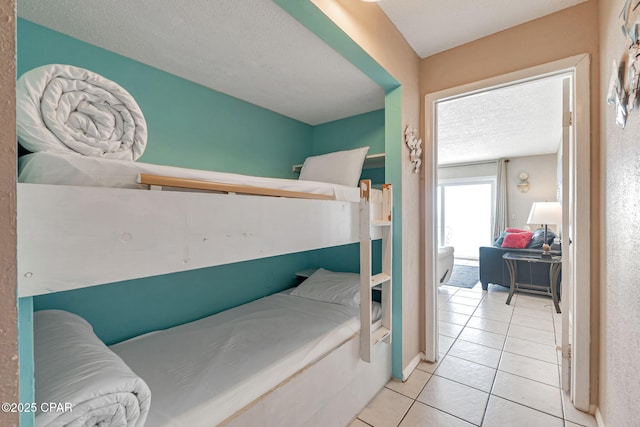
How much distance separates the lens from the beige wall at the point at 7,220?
1.28 feet

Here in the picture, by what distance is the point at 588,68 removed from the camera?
4.83 ft

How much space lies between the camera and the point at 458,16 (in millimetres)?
1600

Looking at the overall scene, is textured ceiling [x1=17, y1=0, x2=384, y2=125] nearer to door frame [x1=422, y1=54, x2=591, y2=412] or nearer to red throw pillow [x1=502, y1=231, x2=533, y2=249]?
door frame [x1=422, y1=54, x2=591, y2=412]

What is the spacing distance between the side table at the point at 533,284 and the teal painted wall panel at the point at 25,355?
13.9 ft

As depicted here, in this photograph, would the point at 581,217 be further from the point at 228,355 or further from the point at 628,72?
the point at 228,355

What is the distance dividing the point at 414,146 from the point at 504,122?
2626 mm

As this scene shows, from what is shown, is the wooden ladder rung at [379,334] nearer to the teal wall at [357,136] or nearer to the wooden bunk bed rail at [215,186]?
the wooden bunk bed rail at [215,186]

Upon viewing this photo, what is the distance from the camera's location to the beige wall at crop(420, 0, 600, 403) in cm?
147

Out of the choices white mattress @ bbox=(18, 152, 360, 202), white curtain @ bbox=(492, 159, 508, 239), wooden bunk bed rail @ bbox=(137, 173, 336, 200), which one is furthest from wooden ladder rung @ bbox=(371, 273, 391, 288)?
white curtain @ bbox=(492, 159, 508, 239)

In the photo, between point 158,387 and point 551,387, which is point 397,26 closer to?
point 158,387

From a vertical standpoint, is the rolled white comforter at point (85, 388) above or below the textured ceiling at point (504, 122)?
below

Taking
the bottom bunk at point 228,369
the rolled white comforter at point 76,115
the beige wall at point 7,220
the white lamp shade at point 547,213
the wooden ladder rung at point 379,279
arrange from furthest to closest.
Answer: the white lamp shade at point 547,213
the wooden ladder rung at point 379,279
the bottom bunk at point 228,369
the rolled white comforter at point 76,115
the beige wall at point 7,220

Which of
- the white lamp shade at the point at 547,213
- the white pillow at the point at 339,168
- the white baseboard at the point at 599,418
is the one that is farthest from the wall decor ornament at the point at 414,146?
the white lamp shade at the point at 547,213

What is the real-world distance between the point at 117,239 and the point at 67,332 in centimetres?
75
